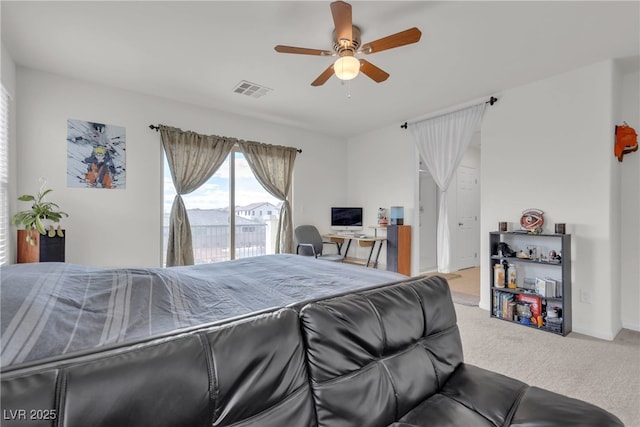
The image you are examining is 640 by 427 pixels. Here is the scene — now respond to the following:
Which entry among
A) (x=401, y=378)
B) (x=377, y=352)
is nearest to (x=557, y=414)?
(x=401, y=378)

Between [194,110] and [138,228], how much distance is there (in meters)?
1.78

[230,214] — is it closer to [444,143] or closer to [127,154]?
[127,154]

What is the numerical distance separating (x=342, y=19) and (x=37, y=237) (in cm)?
335

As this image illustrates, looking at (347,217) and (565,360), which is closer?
(565,360)

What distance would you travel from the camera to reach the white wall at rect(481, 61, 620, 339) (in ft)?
9.30

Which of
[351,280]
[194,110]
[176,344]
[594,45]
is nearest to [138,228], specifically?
[194,110]

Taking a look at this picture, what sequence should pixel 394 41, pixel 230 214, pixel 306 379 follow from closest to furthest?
pixel 306 379 → pixel 394 41 → pixel 230 214

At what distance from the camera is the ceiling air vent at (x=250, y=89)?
3.40 meters

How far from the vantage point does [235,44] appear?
102 inches

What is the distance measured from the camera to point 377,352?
1.14 m

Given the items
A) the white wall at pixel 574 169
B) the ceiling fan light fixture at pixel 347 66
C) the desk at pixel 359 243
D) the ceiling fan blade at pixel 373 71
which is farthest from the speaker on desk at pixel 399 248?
the ceiling fan light fixture at pixel 347 66

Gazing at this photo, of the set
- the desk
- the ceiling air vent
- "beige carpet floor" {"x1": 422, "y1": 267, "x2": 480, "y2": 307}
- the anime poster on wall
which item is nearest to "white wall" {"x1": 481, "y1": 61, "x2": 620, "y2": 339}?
"beige carpet floor" {"x1": 422, "y1": 267, "x2": 480, "y2": 307}

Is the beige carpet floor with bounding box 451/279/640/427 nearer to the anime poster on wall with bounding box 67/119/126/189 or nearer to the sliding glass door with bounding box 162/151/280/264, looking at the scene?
the sliding glass door with bounding box 162/151/280/264

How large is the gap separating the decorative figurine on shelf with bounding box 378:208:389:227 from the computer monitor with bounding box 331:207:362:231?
409 millimetres
